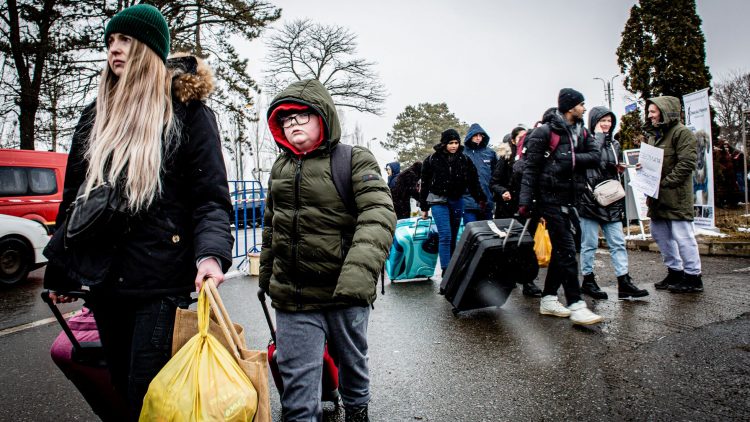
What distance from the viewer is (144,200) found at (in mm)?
1660

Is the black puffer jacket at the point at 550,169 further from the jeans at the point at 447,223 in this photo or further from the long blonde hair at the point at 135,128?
the long blonde hair at the point at 135,128

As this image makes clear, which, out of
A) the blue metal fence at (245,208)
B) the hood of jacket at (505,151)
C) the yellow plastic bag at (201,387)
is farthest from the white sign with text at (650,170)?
the yellow plastic bag at (201,387)

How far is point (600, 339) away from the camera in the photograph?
12.0 ft

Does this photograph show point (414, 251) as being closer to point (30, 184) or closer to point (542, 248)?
point (542, 248)

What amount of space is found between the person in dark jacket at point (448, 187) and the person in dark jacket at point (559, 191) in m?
1.66

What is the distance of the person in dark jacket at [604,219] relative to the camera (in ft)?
16.2

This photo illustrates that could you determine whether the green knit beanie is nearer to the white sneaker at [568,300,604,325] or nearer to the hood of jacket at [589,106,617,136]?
the white sneaker at [568,300,604,325]

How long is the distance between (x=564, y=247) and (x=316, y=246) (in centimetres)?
285

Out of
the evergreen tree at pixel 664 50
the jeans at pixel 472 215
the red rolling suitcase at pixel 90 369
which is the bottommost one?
the red rolling suitcase at pixel 90 369

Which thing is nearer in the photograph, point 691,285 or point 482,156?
point 691,285

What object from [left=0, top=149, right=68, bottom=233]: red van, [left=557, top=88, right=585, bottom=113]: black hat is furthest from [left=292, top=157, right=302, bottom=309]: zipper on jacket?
[left=0, top=149, right=68, bottom=233]: red van

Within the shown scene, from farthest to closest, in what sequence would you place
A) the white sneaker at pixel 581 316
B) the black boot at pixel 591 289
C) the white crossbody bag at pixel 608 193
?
the black boot at pixel 591 289
the white crossbody bag at pixel 608 193
the white sneaker at pixel 581 316

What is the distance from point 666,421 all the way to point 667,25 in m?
19.2

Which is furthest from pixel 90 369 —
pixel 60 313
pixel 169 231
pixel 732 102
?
pixel 732 102
